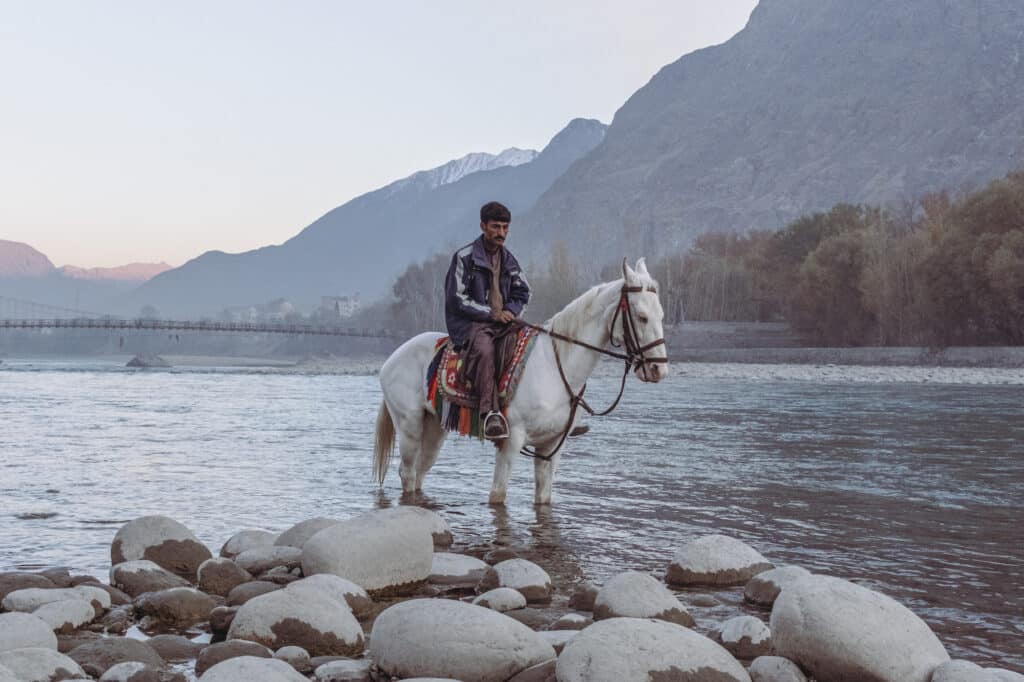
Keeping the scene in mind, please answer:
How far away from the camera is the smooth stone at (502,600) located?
16.4 feet

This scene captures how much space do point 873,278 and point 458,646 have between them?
200 feet

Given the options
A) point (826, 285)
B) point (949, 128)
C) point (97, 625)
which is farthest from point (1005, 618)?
point (949, 128)

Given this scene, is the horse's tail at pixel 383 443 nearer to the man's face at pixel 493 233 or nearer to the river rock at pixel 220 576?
the man's face at pixel 493 233

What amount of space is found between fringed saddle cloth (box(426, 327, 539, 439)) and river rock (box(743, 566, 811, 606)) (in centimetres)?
278

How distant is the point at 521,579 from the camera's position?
5.37 m

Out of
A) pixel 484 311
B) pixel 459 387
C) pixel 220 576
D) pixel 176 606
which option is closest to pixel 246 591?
pixel 176 606

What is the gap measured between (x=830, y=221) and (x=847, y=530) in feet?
249

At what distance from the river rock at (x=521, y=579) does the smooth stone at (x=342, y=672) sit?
4.95 ft

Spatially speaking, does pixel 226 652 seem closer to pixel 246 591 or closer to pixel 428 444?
pixel 246 591

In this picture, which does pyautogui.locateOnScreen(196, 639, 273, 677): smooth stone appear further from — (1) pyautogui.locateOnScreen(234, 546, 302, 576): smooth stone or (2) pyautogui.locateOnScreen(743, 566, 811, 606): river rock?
(2) pyautogui.locateOnScreen(743, 566, 811, 606): river rock

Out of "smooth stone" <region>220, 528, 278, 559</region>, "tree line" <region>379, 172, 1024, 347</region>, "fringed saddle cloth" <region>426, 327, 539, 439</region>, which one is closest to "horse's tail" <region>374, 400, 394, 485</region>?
"fringed saddle cloth" <region>426, 327, 539, 439</region>

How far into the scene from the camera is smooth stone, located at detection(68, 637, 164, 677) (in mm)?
3939

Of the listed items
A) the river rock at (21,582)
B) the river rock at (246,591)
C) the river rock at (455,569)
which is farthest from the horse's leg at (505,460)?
the river rock at (21,582)

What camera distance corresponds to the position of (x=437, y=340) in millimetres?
8641
